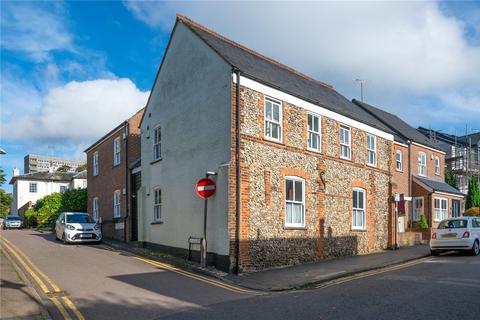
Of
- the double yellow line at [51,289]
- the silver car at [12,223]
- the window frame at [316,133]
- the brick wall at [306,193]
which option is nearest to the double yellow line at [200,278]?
the brick wall at [306,193]

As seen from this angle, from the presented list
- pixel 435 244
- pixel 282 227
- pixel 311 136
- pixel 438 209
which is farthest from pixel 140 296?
pixel 438 209

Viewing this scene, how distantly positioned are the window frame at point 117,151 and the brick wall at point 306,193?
12.0 m

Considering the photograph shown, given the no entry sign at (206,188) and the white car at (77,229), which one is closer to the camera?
the no entry sign at (206,188)

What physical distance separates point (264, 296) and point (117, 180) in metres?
16.0

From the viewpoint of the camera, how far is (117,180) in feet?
79.6

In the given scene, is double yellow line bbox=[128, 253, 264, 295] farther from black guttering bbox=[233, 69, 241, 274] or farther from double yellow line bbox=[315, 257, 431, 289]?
double yellow line bbox=[315, 257, 431, 289]

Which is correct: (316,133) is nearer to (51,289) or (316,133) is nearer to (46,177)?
(51,289)

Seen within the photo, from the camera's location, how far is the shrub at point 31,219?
4147 cm

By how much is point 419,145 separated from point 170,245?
21590 millimetres

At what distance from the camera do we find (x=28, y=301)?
8.95 metres

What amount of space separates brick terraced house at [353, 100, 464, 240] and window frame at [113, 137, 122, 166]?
16706mm

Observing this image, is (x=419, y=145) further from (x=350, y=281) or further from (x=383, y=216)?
(x=350, y=281)

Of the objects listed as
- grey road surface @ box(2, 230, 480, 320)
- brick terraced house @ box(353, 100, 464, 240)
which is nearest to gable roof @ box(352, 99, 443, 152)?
brick terraced house @ box(353, 100, 464, 240)

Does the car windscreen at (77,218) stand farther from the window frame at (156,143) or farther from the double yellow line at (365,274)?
the double yellow line at (365,274)
